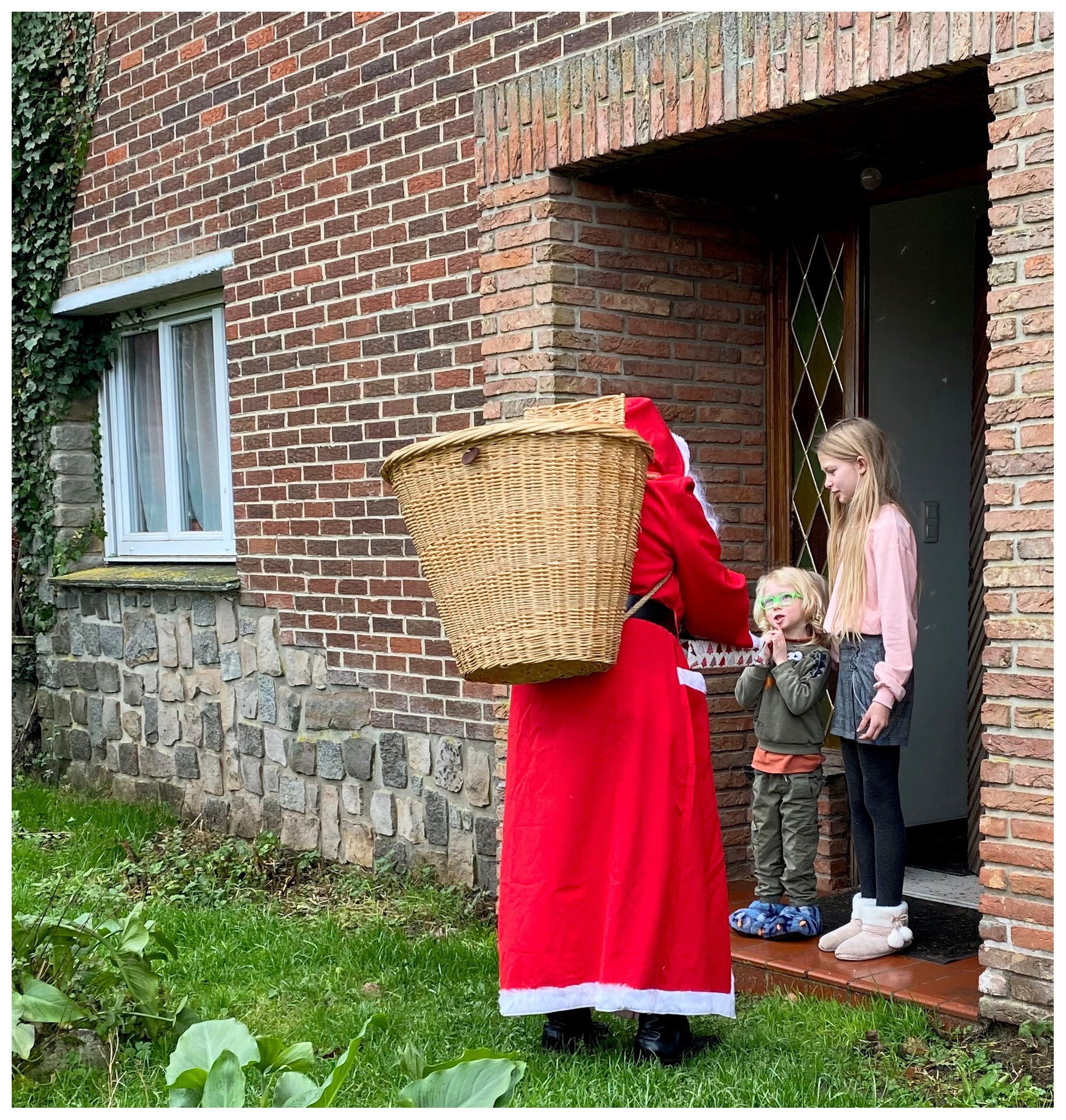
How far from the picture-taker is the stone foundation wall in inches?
231

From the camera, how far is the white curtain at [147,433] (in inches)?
318

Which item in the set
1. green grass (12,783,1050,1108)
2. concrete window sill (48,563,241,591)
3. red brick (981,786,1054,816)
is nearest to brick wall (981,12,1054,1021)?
red brick (981,786,1054,816)

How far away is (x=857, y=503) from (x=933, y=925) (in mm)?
1527

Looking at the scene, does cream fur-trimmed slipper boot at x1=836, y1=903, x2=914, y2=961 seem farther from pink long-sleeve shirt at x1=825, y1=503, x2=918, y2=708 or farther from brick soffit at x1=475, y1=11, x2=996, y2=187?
brick soffit at x1=475, y1=11, x2=996, y2=187

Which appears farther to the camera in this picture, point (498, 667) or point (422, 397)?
point (422, 397)

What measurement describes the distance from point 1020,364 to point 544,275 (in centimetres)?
191

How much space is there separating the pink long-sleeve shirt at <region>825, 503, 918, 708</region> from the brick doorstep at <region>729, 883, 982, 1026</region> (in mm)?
832

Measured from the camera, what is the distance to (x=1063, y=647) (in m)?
3.56

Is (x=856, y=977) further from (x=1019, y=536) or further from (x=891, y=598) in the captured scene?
(x=1019, y=536)

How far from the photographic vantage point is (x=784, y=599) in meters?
4.75

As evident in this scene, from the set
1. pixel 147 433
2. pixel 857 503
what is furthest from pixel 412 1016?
pixel 147 433

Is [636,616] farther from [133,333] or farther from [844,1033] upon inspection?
[133,333]

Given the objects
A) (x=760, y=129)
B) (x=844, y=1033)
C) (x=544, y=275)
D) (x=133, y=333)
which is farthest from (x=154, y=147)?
(x=844, y=1033)

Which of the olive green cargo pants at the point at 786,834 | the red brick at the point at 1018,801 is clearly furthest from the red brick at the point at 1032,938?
the olive green cargo pants at the point at 786,834
